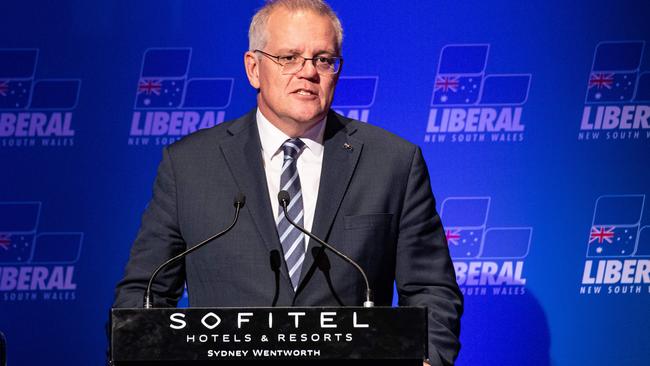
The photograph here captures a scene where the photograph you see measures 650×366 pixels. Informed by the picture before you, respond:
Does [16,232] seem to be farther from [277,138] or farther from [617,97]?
[617,97]

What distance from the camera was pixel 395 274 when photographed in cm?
318

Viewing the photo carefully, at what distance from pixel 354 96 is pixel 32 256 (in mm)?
1650

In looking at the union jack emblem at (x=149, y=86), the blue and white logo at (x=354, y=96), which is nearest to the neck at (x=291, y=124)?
the blue and white logo at (x=354, y=96)

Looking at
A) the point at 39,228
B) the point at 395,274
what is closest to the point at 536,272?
the point at 395,274

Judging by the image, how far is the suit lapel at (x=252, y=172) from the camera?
306cm

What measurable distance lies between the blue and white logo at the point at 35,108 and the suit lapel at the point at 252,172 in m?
1.45

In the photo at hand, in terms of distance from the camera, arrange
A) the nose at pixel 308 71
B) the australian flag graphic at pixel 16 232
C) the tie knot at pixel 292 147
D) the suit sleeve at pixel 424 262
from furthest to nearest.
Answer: the australian flag graphic at pixel 16 232 < the tie knot at pixel 292 147 < the nose at pixel 308 71 < the suit sleeve at pixel 424 262

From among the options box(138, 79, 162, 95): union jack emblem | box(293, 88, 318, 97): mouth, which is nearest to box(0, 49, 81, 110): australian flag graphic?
box(138, 79, 162, 95): union jack emblem

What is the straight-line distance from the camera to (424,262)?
3105 millimetres

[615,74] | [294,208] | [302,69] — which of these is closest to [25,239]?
[294,208]

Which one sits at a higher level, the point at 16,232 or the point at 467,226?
the point at 467,226

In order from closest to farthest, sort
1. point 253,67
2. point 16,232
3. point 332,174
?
1. point 332,174
2. point 253,67
3. point 16,232

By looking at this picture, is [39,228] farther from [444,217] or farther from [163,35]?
[444,217]

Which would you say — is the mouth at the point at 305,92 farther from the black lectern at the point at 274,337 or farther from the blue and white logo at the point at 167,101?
the blue and white logo at the point at 167,101
